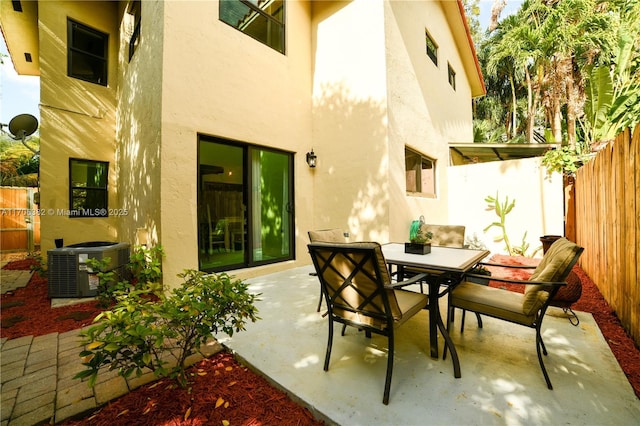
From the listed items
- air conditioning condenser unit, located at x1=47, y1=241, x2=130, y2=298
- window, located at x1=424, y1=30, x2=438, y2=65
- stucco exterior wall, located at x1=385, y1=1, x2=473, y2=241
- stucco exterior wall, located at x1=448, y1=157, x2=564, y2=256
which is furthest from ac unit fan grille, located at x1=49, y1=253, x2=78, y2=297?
window, located at x1=424, y1=30, x2=438, y2=65

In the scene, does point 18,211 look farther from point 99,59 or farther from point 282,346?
point 282,346

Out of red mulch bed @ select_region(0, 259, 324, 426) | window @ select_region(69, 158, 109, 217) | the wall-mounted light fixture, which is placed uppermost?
the wall-mounted light fixture

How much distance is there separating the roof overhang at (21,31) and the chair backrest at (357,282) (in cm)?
1056

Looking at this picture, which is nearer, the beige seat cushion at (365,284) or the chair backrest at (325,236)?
the beige seat cushion at (365,284)

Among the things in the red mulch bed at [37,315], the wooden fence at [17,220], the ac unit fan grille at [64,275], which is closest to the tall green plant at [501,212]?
the red mulch bed at [37,315]

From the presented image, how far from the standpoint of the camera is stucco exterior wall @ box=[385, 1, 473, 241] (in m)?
5.47

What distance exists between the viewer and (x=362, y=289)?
1.95m

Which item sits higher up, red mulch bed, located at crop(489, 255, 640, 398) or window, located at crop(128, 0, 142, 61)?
window, located at crop(128, 0, 142, 61)

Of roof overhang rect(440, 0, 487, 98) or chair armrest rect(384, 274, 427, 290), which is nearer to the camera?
chair armrest rect(384, 274, 427, 290)

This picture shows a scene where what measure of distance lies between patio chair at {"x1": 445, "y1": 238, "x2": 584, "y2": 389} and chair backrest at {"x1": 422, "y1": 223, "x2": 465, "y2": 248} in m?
1.58

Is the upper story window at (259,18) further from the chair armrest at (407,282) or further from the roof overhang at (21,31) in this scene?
the roof overhang at (21,31)

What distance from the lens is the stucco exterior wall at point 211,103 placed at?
13.1 ft

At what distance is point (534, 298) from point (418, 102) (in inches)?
232

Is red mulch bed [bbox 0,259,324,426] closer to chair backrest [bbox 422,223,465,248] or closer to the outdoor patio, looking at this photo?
the outdoor patio
